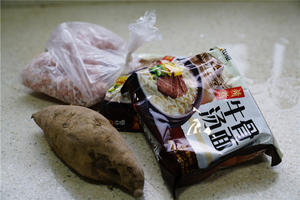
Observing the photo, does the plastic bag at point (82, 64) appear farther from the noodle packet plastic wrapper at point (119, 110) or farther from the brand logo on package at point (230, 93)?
the brand logo on package at point (230, 93)

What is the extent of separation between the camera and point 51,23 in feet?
4.50

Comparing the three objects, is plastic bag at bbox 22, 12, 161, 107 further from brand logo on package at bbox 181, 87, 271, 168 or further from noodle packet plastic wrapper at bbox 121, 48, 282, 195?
brand logo on package at bbox 181, 87, 271, 168

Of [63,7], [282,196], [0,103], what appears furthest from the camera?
[63,7]

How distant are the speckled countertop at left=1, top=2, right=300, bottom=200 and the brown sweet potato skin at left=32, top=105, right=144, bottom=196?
42mm

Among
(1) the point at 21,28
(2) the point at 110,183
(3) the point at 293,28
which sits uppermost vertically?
(3) the point at 293,28

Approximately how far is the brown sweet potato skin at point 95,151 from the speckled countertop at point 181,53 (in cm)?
4

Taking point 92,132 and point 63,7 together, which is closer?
point 92,132

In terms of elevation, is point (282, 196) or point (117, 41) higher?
point (117, 41)

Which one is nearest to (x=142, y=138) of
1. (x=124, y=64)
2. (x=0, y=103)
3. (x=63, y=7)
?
(x=124, y=64)

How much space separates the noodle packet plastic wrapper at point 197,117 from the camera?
2.33ft

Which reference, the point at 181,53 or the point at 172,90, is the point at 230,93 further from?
the point at 181,53

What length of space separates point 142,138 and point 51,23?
0.79m

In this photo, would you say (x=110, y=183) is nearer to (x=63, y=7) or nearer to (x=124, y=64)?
(x=124, y=64)

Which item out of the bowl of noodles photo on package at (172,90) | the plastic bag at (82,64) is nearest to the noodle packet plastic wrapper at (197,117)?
the bowl of noodles photo on package at (172,90)
